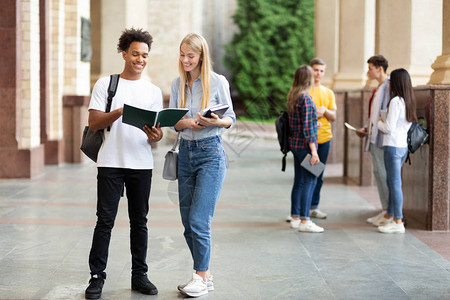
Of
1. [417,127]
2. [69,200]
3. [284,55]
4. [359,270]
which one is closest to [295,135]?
[417,127]

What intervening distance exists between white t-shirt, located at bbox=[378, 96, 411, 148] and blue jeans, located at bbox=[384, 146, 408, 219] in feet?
0.24

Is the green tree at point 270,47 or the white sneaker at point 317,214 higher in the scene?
the green tree at point 270,47

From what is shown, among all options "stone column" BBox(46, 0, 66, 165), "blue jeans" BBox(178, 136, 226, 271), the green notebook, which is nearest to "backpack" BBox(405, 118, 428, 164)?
"blue jeans" BBox(178, 136, 226, 271)

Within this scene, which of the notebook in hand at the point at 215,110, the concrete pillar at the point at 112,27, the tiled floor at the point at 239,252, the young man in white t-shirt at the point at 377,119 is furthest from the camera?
the concrete pillar at the point at 112,27

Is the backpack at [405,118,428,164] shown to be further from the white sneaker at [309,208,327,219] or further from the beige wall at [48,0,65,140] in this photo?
the beige wall at [48,0,65,140]

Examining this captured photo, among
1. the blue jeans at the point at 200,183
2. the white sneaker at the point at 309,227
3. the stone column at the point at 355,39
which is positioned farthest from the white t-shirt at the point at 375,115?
the stone column at the point at 355,39

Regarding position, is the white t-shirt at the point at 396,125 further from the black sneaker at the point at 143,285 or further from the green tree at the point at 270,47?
the green tree at the point at 270,47

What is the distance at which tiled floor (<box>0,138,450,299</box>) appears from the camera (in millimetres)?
5711

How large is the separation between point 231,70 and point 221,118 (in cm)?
3494

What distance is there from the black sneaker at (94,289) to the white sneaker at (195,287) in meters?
0.59

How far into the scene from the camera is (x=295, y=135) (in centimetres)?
817

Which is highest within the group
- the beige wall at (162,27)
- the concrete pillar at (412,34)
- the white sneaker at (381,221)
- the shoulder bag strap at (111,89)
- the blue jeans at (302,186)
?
the beige wall at (162,27)

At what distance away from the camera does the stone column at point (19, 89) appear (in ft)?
39.8

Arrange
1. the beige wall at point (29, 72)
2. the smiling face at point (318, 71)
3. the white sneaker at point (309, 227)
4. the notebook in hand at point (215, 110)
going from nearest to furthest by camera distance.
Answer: the notebook in hand at point (215, 110)
the white sneaker at point (309, 227)
the smiling face at point (318, 71)
the beige wall at point (29, 72)
